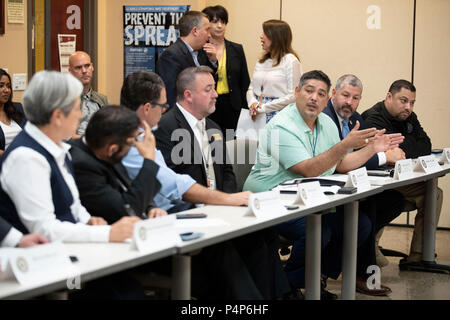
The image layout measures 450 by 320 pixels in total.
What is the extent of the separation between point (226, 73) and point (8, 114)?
1771 mm

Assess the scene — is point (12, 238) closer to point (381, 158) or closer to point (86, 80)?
point (381, 158)

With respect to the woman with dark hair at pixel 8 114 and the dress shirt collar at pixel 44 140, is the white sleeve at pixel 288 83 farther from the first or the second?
the dress shirt collar at pixel 44 140

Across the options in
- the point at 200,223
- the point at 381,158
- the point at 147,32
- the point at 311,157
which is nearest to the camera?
the point at 200,223

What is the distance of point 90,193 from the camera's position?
2803mm

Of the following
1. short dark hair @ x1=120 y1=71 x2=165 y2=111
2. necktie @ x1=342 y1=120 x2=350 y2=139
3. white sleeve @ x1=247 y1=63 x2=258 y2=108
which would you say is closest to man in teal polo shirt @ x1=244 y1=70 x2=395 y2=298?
necktie @ x1=342 y1=120 x2=350 y2=139

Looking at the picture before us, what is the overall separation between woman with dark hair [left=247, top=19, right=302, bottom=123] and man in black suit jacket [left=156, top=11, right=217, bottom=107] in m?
0.66

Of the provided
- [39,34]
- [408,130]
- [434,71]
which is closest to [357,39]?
[434,71]

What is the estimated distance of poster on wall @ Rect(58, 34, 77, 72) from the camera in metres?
6.27

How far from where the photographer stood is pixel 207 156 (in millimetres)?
3930

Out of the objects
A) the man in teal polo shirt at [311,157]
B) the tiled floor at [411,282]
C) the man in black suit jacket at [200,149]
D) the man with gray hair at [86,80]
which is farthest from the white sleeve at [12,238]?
the man with gray hair at [86,80]

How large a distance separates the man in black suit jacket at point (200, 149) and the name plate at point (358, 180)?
582 millimetres

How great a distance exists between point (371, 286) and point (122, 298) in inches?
94.3
